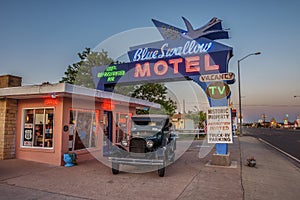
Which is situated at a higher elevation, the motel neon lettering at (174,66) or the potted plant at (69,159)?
the motel neon lettering at (174,66)

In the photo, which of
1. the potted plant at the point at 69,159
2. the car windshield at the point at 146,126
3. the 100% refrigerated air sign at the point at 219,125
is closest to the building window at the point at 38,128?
the potted plant at the point at 69,159

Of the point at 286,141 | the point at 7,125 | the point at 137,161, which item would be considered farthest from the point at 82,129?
the point at 286,141

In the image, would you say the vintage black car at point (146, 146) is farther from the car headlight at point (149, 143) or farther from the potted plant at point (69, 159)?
the potted plant at point (69, 159)

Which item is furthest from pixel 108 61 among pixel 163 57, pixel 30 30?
pixel 163 57

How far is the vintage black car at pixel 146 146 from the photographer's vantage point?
7.31 metres

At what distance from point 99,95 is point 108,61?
52.4ft

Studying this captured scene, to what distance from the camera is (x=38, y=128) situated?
33.4ft

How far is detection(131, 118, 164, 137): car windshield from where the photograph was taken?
8508 mm

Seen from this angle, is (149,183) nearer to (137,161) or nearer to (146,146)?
(137,161)

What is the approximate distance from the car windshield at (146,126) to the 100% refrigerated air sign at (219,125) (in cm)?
216

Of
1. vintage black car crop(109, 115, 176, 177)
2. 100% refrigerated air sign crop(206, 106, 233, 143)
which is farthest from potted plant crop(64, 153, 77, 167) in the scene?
100% refrigerated air sign crop(206, 106, 233, 143)

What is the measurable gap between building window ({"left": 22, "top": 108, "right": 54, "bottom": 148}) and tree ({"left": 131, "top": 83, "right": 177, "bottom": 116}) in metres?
14.8

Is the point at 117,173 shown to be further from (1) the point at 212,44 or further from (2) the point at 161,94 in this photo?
(2) the point at 161,94

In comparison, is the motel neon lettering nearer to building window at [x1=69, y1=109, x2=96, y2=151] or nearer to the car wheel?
building window at [x1=69, y1=109, x2=96, y2=151]
